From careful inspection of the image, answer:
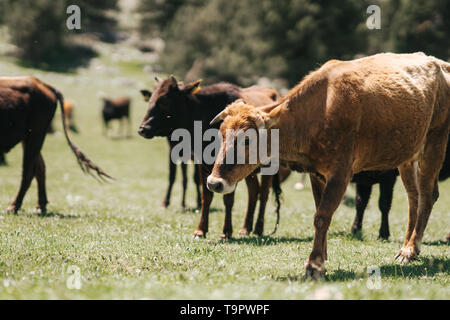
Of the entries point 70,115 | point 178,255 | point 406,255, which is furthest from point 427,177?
point 70,115

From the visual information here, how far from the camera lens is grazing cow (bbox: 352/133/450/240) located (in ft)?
35.0

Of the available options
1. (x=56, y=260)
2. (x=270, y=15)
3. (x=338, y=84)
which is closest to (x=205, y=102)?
(x=338, y=84)

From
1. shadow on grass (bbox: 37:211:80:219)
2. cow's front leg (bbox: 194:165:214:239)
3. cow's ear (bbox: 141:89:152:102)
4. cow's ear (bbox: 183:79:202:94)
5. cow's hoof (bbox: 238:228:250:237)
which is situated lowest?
shadow on grass (bbox: 37:211:80:219)

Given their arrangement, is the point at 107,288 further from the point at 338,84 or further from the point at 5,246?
the point at 338,84

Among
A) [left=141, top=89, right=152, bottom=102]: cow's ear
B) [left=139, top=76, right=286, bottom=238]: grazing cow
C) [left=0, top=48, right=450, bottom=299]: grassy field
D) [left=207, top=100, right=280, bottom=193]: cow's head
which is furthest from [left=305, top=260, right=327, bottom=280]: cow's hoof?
[left=141, top=89, right=152, bottom=102]: cow's ear

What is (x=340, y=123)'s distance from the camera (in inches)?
262

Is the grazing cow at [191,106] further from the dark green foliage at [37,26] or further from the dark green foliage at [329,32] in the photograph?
the dark green foliage at [37,26]

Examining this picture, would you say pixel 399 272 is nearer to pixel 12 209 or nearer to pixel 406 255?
pixel 406 255

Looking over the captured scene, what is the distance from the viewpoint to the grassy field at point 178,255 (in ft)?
17.8

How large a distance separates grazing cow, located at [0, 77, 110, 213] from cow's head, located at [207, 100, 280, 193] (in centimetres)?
537

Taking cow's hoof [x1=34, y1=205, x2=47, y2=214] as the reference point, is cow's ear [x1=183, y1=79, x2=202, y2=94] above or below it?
above

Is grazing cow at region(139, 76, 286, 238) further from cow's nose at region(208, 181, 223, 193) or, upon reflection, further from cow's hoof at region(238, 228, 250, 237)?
cow's nose at region(208, 181, 223, 193)

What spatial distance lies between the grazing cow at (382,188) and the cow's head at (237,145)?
15.1 ft

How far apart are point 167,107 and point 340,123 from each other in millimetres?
4705
